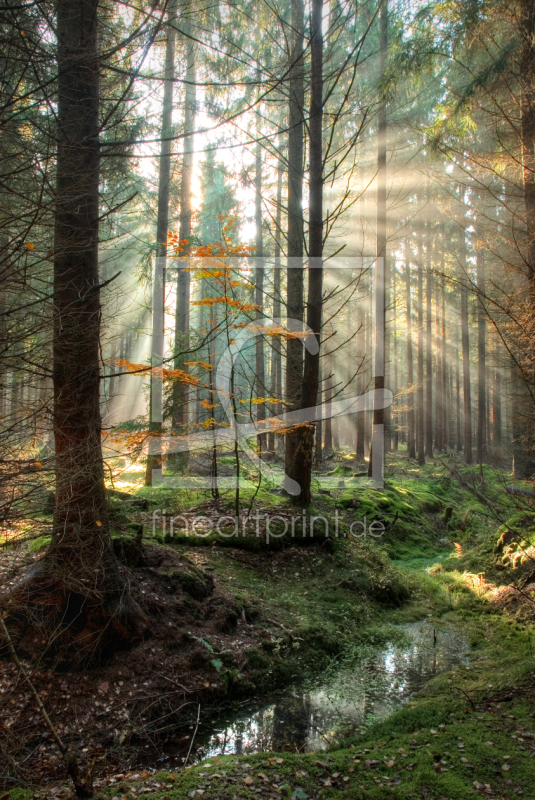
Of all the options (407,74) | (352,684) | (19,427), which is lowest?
(352,684)

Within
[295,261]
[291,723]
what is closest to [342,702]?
[291,723]

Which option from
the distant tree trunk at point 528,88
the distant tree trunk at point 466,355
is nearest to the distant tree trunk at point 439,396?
the distant tree trunk at point 466,355

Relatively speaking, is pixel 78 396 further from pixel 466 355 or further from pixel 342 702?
pixel 466 355

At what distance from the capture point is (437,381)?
2953cm

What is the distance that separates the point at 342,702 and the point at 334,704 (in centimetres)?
9

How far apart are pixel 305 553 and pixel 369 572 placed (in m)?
1.03

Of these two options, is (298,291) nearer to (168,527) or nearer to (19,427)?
(168,527)

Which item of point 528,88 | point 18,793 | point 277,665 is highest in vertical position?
point 528,88

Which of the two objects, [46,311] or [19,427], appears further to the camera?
[46,311]

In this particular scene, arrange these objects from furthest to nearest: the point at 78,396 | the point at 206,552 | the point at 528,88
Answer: the point at 206,552
the point at 528,88
the point at 78,396

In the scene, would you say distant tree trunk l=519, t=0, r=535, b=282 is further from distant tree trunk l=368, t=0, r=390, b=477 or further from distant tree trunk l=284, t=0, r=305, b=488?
distant tree trunk l=368, t=0, r=390, b=477

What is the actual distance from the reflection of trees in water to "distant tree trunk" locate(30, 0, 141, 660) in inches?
65.4

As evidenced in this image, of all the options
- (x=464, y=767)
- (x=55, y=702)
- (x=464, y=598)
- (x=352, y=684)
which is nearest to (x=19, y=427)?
(x=55, y=702)

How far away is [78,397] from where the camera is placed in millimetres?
4055
